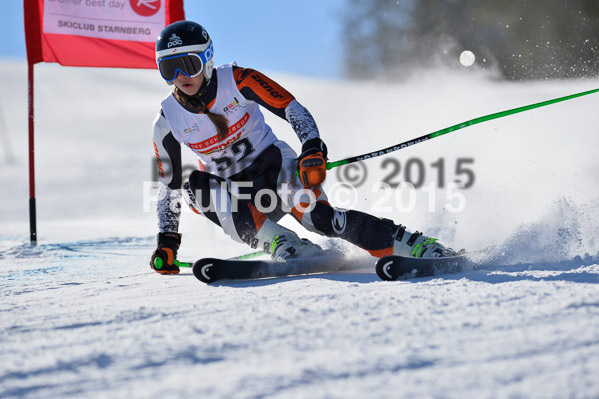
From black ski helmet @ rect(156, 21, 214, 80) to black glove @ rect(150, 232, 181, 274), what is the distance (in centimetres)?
90

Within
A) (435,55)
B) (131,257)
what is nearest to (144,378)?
(131,257)

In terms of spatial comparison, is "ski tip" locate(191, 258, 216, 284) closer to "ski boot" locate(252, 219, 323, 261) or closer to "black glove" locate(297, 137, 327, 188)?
"ski boot" locate(252, 219, 323, 261)

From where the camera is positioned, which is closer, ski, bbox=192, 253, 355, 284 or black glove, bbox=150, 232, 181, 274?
ski, bbox=192, 253, 355, 284

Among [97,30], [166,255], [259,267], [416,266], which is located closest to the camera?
[416,266]

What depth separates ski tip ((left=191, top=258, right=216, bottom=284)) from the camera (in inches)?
109

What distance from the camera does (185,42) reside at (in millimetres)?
3209

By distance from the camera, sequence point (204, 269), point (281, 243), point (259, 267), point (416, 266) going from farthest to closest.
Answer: point (281, 243)
point (259, 267)
point (204, 269)
point (416, 266)

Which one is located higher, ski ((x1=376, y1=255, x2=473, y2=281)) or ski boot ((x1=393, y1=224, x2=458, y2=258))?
ski boot ((x1=393, y1=224, x2=458, y2=258))

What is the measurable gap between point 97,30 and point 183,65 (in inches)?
128

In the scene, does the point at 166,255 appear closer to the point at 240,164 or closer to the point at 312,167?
the point at 240,164

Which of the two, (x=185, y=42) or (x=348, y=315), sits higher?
(x=185, y=42)
